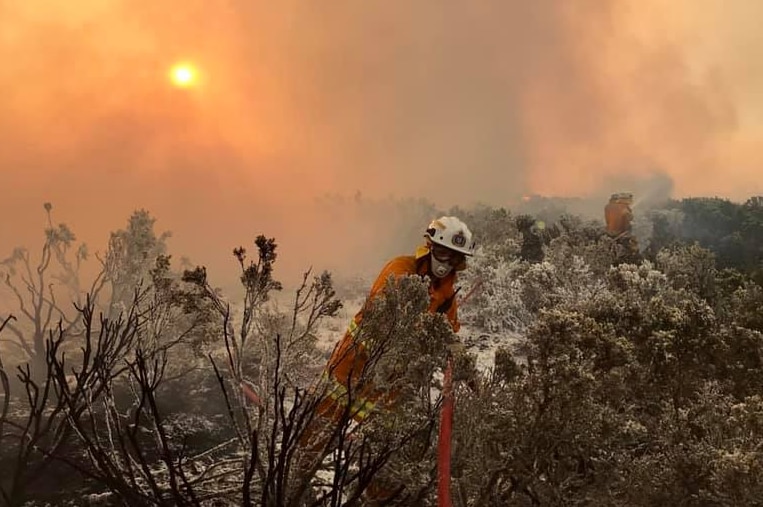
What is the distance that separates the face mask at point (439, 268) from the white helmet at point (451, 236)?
205mm

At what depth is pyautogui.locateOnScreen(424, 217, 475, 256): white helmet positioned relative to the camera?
18.5ft

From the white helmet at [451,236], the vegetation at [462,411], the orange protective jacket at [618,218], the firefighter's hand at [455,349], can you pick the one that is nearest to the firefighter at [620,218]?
the orange protective jacket at [618,218]

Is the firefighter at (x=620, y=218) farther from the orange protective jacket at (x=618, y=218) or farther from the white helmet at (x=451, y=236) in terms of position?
the white helmet at (x=451, y=236)

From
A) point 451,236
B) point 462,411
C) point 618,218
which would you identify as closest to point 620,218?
point 618,218

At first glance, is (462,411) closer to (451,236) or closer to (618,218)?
(451,236)

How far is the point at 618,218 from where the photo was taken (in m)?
18.6

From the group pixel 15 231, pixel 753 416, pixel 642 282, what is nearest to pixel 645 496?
pixel 753 416

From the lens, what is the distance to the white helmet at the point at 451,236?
5.64 m

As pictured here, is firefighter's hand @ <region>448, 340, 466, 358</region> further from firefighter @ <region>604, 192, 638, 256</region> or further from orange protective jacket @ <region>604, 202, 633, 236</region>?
orange protective jacket @ <region>604, 202, 633, 236</region>

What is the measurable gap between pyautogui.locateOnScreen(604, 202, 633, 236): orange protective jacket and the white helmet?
1431 cm

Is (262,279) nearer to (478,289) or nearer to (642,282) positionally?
(642,282)

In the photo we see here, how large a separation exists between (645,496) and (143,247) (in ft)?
41.5

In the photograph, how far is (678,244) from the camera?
53.6 feet

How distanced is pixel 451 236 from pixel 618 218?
15241 millimetres
